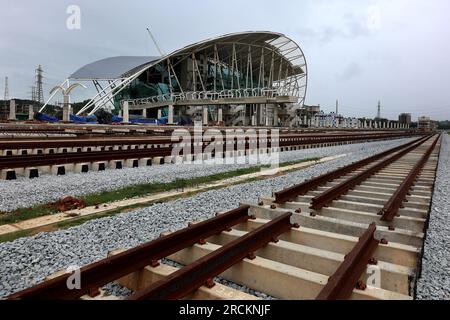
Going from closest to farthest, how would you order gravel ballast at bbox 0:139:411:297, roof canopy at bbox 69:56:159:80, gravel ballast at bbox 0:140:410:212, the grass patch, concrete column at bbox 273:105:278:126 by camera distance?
gravel ballast at bbox 0:139:411:297, the grass patch, gravel ballast at bbox 0:140:410:212, roof canopy at bbox 69:56:159:80, concrete column at bbox 273:105:278:126

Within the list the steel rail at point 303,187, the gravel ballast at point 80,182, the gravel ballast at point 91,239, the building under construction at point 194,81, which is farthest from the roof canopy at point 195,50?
the gravel ballast at point 91,239

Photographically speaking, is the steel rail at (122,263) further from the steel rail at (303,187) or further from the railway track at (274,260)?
the steel rail at (303,187)

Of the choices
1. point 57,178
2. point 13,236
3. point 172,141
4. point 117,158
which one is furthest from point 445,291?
point 172,141

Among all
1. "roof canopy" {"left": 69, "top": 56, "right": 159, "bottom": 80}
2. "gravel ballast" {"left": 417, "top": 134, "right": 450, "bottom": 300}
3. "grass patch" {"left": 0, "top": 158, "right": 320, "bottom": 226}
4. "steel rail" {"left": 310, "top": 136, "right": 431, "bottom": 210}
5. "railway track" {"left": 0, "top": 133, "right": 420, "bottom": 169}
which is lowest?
"gravel ballast" {"left": 417, "top": 134, "right": 450, "bottom": 300}

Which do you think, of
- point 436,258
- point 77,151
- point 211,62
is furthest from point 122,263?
point 211,62

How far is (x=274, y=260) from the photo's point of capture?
388 cm

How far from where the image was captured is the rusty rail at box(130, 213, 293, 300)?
2.68 meters

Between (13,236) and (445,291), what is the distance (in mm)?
A: 5046

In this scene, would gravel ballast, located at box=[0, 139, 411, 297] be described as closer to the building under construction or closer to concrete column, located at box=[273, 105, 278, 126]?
the building under construction

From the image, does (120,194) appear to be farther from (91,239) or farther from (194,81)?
(194,81)

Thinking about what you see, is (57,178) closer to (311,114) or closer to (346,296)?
(346,296)

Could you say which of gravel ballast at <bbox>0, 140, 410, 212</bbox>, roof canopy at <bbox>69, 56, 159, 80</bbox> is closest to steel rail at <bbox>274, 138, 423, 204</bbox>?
gravel ballast at <bbox>0, 140, 410, 212</bbox>

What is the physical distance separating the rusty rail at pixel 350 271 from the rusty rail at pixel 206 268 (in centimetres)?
95

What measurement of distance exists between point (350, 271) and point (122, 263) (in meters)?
1.97
